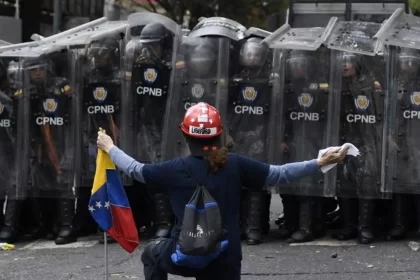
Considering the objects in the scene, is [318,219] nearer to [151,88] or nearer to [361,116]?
[361,116]

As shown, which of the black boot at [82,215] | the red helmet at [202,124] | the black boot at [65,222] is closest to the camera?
the red helmet at [202,124]

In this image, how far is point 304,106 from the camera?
9.44 m

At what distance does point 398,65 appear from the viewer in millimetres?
9227

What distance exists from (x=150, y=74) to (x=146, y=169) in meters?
4.07

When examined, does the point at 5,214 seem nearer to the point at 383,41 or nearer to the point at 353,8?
the point at 383,41

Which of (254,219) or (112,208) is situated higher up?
(112,208)

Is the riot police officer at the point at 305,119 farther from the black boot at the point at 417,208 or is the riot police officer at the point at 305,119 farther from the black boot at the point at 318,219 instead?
the black boot at the point at 417,208

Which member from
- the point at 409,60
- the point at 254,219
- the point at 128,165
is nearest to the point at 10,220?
the point at 254,219

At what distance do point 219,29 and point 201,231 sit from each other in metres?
4.67

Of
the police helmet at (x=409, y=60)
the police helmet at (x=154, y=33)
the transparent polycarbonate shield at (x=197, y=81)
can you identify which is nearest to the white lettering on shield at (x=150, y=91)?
the transparent polycarbonate shield at (x=197, y=81)

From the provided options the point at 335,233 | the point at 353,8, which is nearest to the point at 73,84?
the point at 335,233

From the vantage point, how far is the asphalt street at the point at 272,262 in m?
8.31

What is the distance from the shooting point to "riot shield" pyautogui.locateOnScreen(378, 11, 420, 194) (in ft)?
30.1

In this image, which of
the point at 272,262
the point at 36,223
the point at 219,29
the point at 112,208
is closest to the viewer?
the point at 112,208
